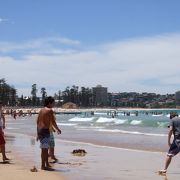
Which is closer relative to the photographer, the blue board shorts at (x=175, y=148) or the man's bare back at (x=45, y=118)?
the blue board shorts at (x=175, y=148)

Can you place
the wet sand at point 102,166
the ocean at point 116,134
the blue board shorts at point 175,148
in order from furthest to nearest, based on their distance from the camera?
the ocean at point 116,134
the blue board shorts at point 175,148
the wet sand at point 102,166

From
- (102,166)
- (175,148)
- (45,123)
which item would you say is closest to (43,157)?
(45,123)

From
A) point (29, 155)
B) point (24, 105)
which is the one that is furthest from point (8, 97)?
point (29, 155)

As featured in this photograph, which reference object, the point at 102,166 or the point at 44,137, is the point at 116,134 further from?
the point at 44,137

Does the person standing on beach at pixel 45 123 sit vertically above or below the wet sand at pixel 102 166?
above

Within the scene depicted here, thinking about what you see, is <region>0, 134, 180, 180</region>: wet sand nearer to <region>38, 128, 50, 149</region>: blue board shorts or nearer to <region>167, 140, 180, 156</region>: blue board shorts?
<region>167, 140, 180, 156</region>: blue board shorts

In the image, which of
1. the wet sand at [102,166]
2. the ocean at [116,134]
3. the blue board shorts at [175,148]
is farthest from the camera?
the ocean at [116,134]

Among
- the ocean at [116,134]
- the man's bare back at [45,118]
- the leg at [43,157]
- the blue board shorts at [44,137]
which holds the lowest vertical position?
the ocean at [116,134]

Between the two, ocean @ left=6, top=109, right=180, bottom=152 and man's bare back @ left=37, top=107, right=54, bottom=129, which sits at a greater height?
man's bare back @ left=37, top=107, right=54, bottom=129

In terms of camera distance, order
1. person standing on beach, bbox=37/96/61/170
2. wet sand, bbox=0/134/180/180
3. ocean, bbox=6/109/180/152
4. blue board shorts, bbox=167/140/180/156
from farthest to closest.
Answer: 1. ocean, bbox=6/109/180/152
2. person standing on beach, bbox=37/96/61/170
3. blue board shorts, bbox=167/140/180/156
4. wet sand, bbox=0/134/180/180

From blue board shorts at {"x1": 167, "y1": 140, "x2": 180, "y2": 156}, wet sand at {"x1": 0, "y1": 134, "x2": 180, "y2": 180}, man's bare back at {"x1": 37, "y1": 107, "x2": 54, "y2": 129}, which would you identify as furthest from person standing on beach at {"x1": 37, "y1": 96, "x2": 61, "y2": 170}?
blue board shorts at {"x1": 167, "y1": 140, "x2": 180, "y2": 156}

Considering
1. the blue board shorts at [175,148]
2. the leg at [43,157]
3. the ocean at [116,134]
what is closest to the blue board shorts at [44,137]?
the leg at [43,157]

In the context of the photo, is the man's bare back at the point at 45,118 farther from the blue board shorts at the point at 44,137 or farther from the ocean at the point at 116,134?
the ocean at the point at 116,134

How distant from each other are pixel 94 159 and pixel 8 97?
156 m
